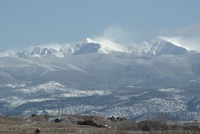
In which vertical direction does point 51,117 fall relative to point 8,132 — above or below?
above

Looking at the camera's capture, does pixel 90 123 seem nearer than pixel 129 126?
Yes

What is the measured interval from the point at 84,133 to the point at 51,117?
201 ft

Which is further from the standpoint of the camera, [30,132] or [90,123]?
[90,123]

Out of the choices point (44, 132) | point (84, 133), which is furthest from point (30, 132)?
point (84, 133)

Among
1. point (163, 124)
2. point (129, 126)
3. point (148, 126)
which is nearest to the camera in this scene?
point (163, 124)

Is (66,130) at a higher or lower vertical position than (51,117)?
lower

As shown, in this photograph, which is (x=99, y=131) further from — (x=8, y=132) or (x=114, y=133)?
(x=8, y=132)

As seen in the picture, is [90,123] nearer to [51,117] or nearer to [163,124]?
[163,124]

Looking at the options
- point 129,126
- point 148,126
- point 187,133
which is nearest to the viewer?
point 187,133

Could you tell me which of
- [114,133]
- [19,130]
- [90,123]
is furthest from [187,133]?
[90,123]

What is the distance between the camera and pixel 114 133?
77500 mm

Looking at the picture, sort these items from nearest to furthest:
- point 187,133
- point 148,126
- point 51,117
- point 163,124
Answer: point 187,133, point 163,124, point 148,126, point 51,117

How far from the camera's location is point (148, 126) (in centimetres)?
10275

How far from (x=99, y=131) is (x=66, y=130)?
A: 4166 mm
